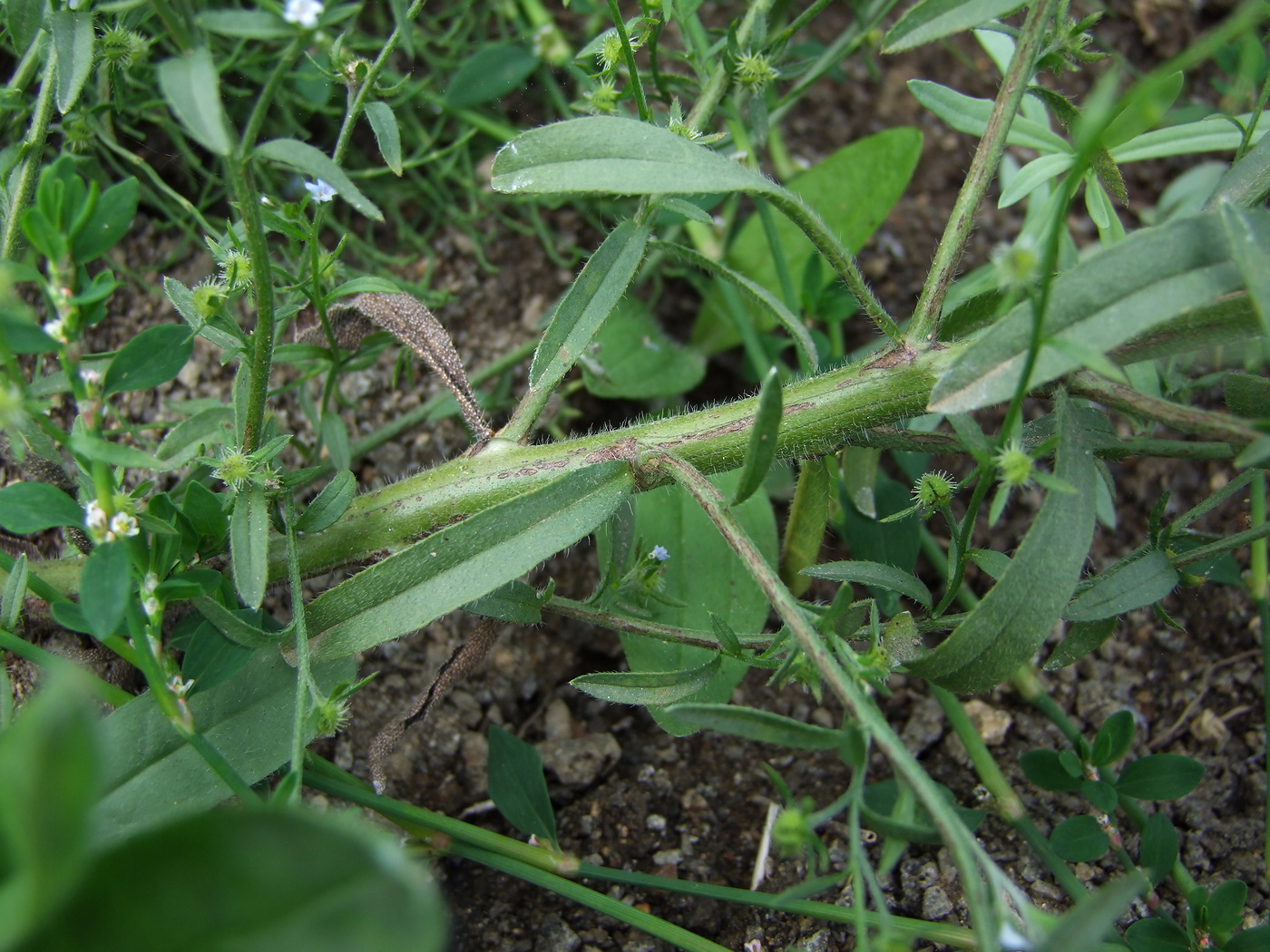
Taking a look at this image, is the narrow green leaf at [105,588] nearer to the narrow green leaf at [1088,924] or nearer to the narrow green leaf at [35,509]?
the narrow green leaf at [35,509]

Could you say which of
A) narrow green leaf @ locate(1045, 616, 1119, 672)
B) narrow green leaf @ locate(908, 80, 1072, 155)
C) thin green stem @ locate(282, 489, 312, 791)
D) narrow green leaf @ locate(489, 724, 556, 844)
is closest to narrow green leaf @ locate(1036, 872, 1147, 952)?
narrow green leaf @ locate(1045, 616, 1119, 672)

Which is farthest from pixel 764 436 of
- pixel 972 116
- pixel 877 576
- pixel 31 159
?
pixel 31 159

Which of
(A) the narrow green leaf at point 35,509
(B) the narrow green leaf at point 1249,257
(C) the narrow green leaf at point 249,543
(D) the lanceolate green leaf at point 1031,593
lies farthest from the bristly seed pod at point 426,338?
(B) the narrow green leaf at point 1249,257

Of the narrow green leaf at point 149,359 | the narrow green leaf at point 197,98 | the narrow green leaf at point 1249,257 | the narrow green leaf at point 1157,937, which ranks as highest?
the narrow green leaf at point 197,98

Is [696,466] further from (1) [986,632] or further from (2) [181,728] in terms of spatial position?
(2) [181,728]

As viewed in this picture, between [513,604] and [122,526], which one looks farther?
[513,604]

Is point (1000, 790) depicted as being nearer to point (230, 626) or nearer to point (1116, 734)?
point (1116, 734)
